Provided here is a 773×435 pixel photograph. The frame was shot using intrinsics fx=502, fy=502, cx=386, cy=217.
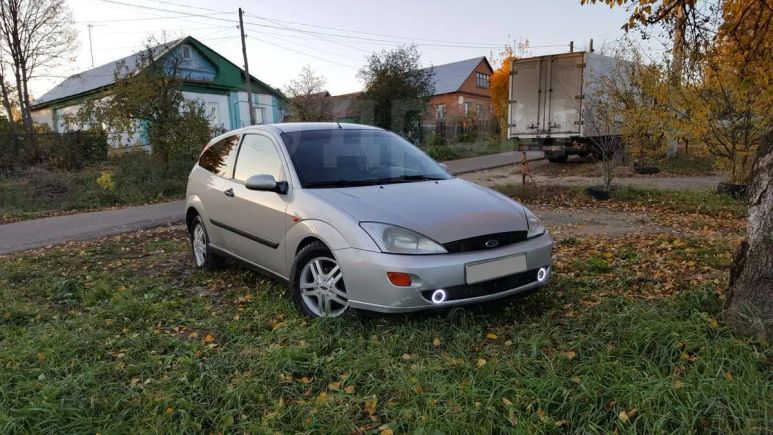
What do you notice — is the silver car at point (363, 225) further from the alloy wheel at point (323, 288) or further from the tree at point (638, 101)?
the tree at point (638, 101)

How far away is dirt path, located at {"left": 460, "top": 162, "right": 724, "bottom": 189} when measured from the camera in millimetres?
11047

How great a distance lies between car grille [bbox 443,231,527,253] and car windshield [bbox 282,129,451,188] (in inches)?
41.0

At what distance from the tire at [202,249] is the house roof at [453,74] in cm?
4100

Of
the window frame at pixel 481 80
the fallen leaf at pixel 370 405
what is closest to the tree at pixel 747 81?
the fallen leaf at pixel 370 405

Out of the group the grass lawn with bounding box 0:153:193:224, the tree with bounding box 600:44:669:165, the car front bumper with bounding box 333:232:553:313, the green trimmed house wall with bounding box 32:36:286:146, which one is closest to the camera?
the car front bumper with bounding box 333:232:553:313

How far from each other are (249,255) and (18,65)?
19405mm

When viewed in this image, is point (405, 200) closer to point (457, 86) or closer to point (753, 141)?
point (753, 141)

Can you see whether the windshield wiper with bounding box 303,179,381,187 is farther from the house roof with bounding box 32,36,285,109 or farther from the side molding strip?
the house roof with bounding box 32,36,285,109

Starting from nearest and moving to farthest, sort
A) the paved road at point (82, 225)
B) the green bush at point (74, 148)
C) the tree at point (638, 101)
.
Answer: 1. the paved road at point (82, 225)
2. the tree at point (638, 101)
3. the green bush at point (74, 148)

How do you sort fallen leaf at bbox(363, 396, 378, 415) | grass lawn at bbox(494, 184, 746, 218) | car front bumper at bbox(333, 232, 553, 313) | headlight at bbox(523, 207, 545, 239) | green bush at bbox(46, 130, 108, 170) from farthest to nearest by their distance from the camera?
green bush at bbox(46, 130, 108, 170) < grass lawn at bbox(494, 184, 746, 218) < headlight at bbox(523, 207, 545, 239) < car front bumper at bbox(333, 232, 553, 313) < fallen leaf at bbox(363, 396, 378, 415)

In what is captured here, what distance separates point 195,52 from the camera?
25.9 meters

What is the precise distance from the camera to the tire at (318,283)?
3438 millimetres

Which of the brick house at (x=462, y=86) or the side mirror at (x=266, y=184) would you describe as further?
the brick house at (x=462, y=86)

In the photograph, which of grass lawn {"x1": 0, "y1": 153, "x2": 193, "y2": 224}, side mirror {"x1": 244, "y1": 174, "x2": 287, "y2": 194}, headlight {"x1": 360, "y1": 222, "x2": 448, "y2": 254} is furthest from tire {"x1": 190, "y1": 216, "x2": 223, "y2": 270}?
grass lawn {"x1": 0, "y1": 153, "x2": 193, "y2": 224}
